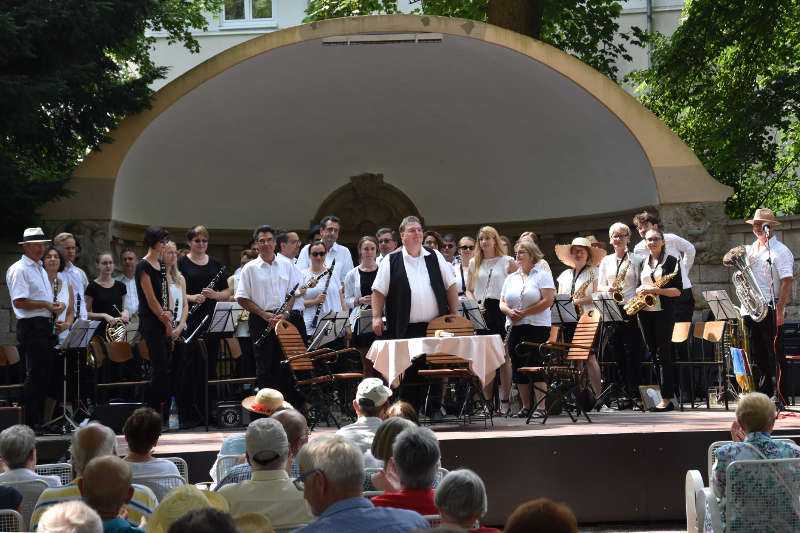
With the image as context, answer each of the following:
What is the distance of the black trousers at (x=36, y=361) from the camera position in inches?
408

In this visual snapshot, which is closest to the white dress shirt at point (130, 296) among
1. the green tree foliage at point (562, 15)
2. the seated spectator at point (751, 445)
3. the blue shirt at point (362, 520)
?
the green tree foliage at point (562, 15)

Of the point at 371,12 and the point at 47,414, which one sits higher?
the point at 371,12

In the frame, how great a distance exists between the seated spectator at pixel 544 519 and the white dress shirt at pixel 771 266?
8605 mm

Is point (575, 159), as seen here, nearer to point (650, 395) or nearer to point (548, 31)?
point (548, 31)

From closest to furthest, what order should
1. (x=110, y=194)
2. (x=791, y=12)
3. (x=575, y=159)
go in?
(x=110, y=194) → (x=575, y=159) → (x=791, y=12)

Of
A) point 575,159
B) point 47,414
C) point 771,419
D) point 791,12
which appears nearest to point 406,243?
point 47,414

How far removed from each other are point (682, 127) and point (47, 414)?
15390mm

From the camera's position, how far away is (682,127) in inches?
888

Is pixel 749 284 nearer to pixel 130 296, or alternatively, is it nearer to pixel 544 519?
pixel 130 296

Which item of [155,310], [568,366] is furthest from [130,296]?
[568,366]

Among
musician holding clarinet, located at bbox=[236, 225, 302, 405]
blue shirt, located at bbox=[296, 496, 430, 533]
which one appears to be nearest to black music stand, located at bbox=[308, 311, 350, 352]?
musician holding clarinet, located at bbox=[236, 225, 302, 405]

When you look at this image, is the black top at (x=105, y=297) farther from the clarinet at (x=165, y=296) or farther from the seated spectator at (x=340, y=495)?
the seated spectator at (x=340, y=495)

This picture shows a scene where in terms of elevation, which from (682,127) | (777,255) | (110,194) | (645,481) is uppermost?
(682,127)

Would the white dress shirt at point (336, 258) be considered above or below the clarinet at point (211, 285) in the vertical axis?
above
